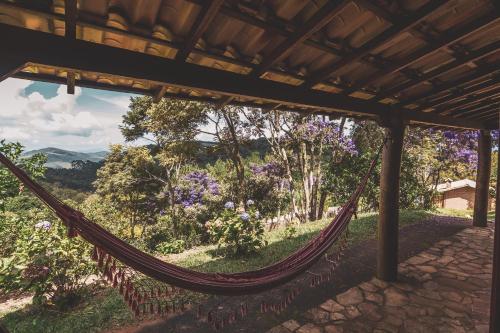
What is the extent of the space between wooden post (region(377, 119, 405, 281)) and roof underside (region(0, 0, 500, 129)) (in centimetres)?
104

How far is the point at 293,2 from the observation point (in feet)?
5.19

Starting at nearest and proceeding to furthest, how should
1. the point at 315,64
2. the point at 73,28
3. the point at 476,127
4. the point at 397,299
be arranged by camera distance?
the point at 73,28
the point at 315,64
the point at 397,299
the point at 476,127

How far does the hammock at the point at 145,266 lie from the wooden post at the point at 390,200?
1.51 meters

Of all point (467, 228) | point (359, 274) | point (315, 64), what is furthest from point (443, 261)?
point (315, 64)

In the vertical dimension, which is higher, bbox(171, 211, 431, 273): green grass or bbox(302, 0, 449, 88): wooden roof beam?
bbox(302, 0, 449, 88): wooden roof beam

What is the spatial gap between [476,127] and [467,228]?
8.22ft

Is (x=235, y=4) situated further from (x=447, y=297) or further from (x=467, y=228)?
(x=467, y=228)

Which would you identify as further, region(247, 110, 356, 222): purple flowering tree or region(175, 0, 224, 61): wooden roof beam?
region(247, 110, 356, 222): purple flowering tree

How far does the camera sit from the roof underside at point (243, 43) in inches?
59.5

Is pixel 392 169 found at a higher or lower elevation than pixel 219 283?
higher

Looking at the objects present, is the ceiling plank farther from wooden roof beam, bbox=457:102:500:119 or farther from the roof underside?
wooden roof beam, bbox=457:102:500:119

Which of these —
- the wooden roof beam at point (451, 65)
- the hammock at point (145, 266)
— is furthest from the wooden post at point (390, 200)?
the hammock at point (145, 266)

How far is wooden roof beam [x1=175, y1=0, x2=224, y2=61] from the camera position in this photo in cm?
142

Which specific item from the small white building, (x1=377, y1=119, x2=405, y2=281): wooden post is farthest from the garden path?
the small white building
